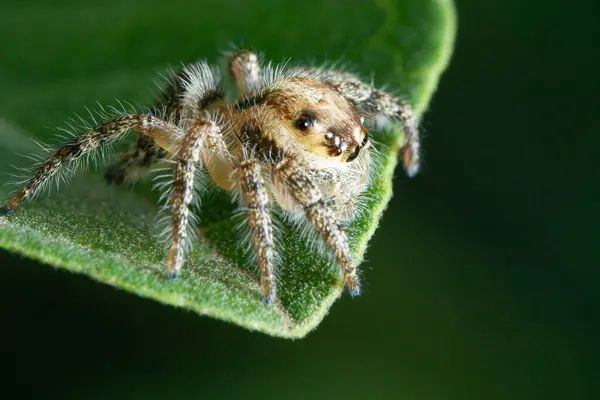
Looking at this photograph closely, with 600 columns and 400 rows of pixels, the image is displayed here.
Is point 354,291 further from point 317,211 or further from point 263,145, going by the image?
point 263,145

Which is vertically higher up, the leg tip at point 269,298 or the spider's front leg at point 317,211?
the spider's front leg at point 317,211

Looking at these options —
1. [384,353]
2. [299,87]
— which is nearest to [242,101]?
[299,87]

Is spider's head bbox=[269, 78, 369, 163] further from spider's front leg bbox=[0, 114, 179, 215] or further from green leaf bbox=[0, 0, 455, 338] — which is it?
spider's front leg bbox=[0, 114, 179, 215]

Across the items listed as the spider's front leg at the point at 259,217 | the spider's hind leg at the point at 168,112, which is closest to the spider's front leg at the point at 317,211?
the spider's front leg at the point at 259,217

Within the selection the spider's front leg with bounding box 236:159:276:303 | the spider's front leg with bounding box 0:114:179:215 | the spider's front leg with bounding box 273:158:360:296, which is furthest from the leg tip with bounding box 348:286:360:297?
the spider's front leg with bounding box 0:114:179:215

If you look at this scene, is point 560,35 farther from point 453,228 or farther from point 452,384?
point 452,384

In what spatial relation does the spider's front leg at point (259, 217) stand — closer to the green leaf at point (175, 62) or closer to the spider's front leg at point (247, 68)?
the green leaf at point (175, 62)

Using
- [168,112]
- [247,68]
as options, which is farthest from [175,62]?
[247,68]
